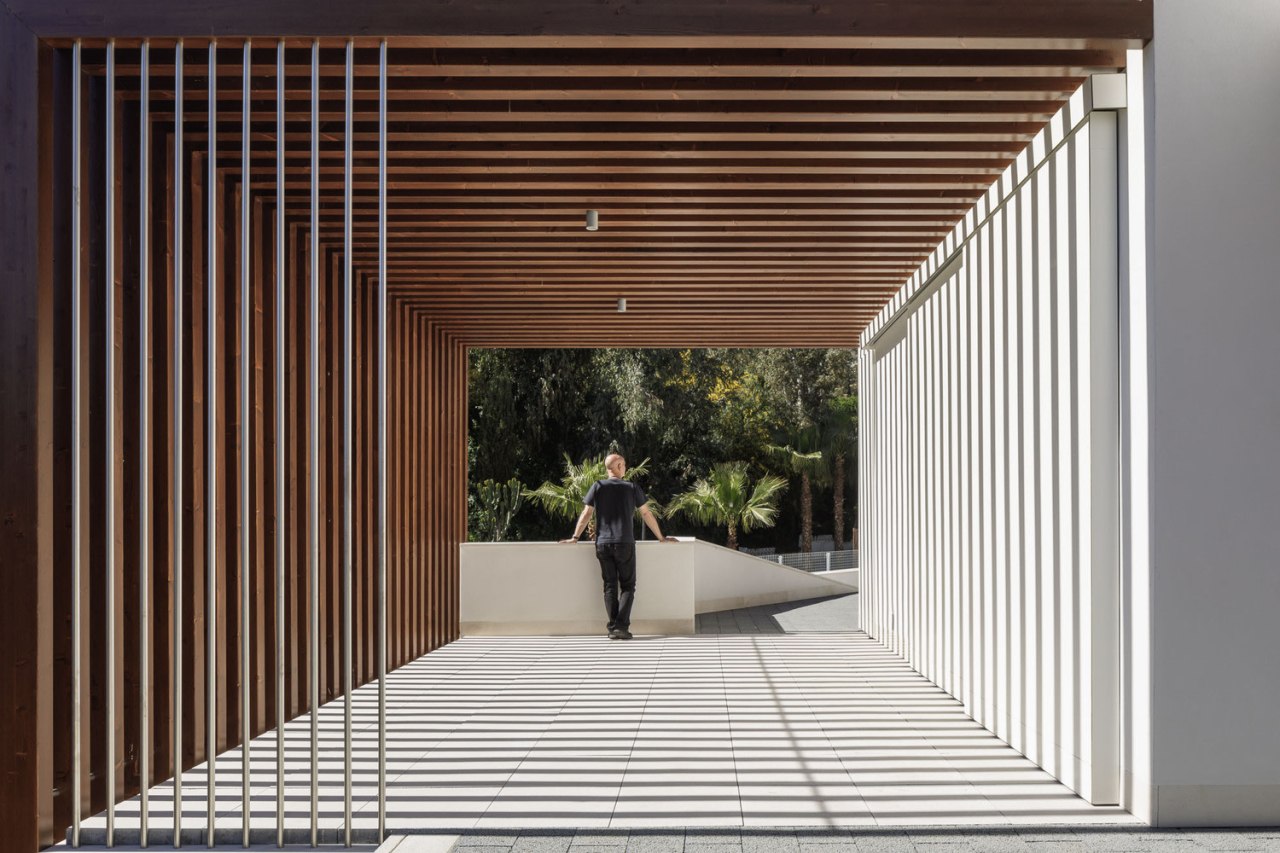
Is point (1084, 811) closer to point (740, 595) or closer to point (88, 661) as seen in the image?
point (88, 661)

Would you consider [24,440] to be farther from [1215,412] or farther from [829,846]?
[1215,412]

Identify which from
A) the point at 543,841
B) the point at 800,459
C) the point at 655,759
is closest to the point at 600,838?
the point at 543,841

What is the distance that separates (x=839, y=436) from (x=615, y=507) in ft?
51.3

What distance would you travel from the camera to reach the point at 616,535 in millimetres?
10438

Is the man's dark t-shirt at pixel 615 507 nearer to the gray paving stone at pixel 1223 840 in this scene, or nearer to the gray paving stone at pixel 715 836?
the gray paving stone at pixel 715 836

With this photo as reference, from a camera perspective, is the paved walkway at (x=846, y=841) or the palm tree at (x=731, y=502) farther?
the palm tree at (x=731, y=502)

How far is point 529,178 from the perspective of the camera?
19.9 feet

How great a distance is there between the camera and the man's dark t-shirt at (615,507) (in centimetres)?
1041

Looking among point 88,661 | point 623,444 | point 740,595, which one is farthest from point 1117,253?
point 623,444

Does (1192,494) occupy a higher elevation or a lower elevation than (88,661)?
higher

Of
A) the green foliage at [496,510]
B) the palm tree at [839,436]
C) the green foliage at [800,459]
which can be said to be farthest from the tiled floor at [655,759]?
the palm tree at [839,436]

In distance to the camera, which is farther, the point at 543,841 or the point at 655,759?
the point at 655,759

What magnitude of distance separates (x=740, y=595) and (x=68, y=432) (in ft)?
35.3

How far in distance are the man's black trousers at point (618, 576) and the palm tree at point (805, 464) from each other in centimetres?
1493
